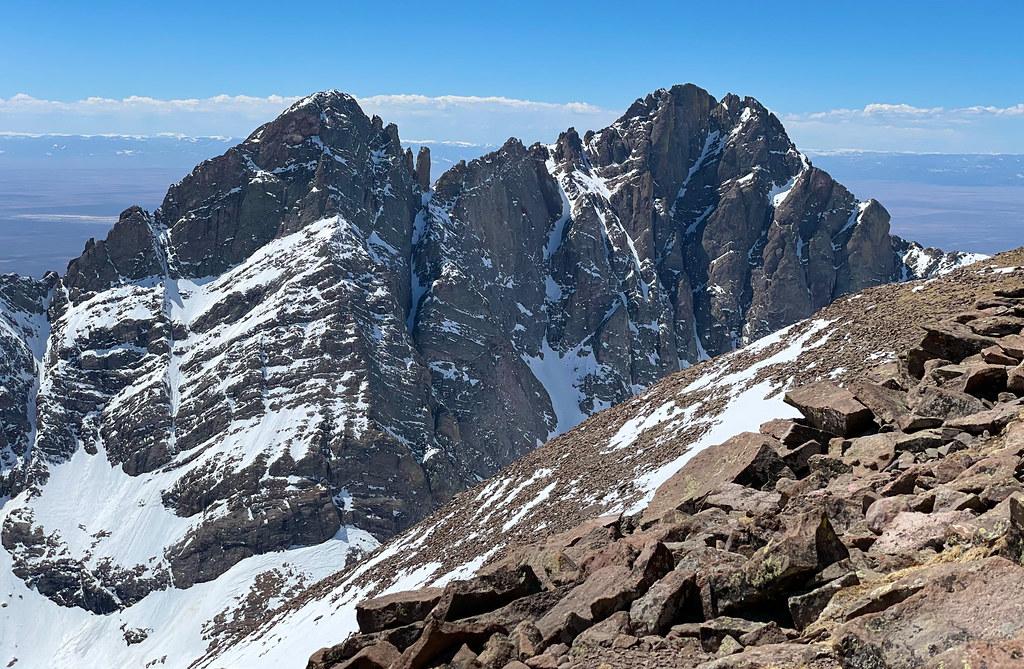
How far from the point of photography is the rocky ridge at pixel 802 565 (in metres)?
10.9

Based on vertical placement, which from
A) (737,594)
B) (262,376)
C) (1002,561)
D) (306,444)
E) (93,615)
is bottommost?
(93,615)

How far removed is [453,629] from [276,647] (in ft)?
96.7

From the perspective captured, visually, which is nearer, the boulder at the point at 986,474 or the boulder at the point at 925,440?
the boulder at the point at 986,474

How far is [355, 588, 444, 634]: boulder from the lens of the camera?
19078 millimetres

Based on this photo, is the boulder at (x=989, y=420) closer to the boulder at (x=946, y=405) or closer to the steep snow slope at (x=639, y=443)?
the boulder at (x=946, y=405)

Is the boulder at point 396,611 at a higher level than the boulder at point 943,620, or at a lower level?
lower

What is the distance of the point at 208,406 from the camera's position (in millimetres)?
198750

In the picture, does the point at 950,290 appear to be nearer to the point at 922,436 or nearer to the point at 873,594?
the point at 922,436

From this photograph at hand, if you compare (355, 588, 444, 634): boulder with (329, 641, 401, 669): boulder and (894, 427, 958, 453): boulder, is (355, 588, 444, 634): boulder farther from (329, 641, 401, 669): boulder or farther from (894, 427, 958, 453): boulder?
(894, 427, 958, 453): boulder

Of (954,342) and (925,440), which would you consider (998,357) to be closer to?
(954,342)

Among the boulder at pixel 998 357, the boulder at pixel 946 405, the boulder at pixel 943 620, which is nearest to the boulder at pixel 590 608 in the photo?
the boulder at pixel 943 620

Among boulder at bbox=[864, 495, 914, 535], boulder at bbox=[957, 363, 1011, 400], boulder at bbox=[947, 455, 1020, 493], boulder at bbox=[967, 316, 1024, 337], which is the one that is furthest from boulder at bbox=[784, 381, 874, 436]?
boulder at bbox=[864, 495, 914, 535]

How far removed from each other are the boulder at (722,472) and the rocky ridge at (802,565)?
0.20ft

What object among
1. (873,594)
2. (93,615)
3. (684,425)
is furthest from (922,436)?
(93,615)
